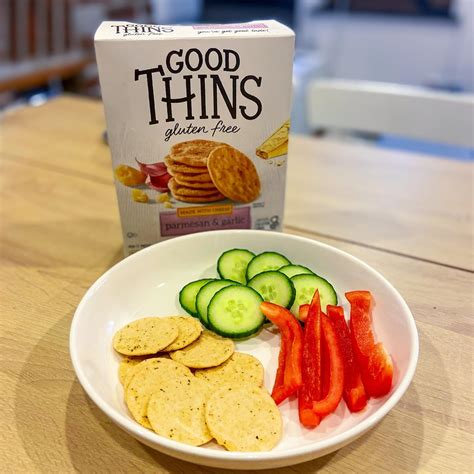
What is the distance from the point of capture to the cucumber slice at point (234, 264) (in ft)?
3.14

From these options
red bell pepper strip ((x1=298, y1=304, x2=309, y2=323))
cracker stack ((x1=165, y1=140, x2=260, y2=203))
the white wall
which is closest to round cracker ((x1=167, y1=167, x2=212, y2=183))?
cracker stack ((x1=165, y1=140, x2=260, y2=203))

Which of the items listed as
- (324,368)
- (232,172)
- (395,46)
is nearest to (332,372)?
(324,368)

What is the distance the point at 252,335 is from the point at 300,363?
0.13 metres

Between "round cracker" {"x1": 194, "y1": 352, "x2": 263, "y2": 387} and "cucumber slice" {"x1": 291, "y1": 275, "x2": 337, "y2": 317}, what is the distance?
5.2 inches

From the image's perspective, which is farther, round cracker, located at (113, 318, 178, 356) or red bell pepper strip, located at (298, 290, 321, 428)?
round cracker, located at (113, 318, 178, 356)

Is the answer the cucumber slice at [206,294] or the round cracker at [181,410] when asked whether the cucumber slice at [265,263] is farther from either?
the round cracker at [181,410]

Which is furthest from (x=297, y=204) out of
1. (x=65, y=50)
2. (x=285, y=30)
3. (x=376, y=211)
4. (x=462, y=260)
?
(x=65, y=50)

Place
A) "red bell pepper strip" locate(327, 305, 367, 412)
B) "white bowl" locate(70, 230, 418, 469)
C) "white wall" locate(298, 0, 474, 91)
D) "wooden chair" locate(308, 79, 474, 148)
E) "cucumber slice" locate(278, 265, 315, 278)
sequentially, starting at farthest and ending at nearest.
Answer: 1. "white wall" locate(298, 0, 474, 91)
2. "wooden chair" locate(308, 79, 474, 148)
3. "cucumber slice" locate(278, 265, 315, 278)
4. "red bell pepper strip" locate(327, 305, 367, 412)
5. "white bowl" locate(70, 230, 418, 469)

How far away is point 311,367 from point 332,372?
0.11ft

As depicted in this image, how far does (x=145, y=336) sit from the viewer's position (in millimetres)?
814

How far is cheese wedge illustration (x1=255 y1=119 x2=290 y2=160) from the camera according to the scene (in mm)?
964

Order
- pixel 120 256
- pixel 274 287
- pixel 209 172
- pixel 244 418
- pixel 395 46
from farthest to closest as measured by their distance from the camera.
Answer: pixel 395 46
pixel 120 256
pixel 209 172
pixel 274 287
pixel 244 418

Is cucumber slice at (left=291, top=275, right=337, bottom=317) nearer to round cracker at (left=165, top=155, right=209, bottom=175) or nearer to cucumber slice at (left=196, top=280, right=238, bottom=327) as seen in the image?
cucumber slice at (left=196, top=280, right=238, bottom=327)

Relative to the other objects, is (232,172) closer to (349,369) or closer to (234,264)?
(234,264)
